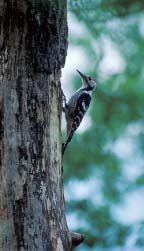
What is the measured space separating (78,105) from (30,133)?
238 cm

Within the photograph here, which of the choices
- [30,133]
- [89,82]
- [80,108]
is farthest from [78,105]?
[30,133]

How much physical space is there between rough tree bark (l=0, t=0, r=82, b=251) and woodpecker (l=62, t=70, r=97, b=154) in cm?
157

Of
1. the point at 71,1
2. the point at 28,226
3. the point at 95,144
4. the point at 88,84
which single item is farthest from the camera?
the point at 95,144

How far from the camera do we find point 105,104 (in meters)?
6.54

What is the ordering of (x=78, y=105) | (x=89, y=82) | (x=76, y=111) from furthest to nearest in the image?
1. (x=89, y=82)
2. (x=78, y=105)
3. (x=76, y=111)

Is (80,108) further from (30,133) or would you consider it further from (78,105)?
(30,133)

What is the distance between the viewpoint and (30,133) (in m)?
3.25

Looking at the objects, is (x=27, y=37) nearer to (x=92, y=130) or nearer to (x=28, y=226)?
(x=28, y=226)

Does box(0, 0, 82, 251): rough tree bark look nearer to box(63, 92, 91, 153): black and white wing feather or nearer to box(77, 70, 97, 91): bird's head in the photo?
box(63, 92, 91, 153): black and white wing feather

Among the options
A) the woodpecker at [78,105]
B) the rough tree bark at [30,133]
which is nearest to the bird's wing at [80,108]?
the woodpecker at [78,105]

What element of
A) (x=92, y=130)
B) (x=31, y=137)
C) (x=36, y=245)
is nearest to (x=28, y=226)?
(x=36, y=245)

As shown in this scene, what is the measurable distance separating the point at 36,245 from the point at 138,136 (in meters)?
3.48

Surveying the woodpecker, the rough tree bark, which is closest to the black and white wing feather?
the woodpecker

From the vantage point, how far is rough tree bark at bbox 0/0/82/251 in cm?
317
